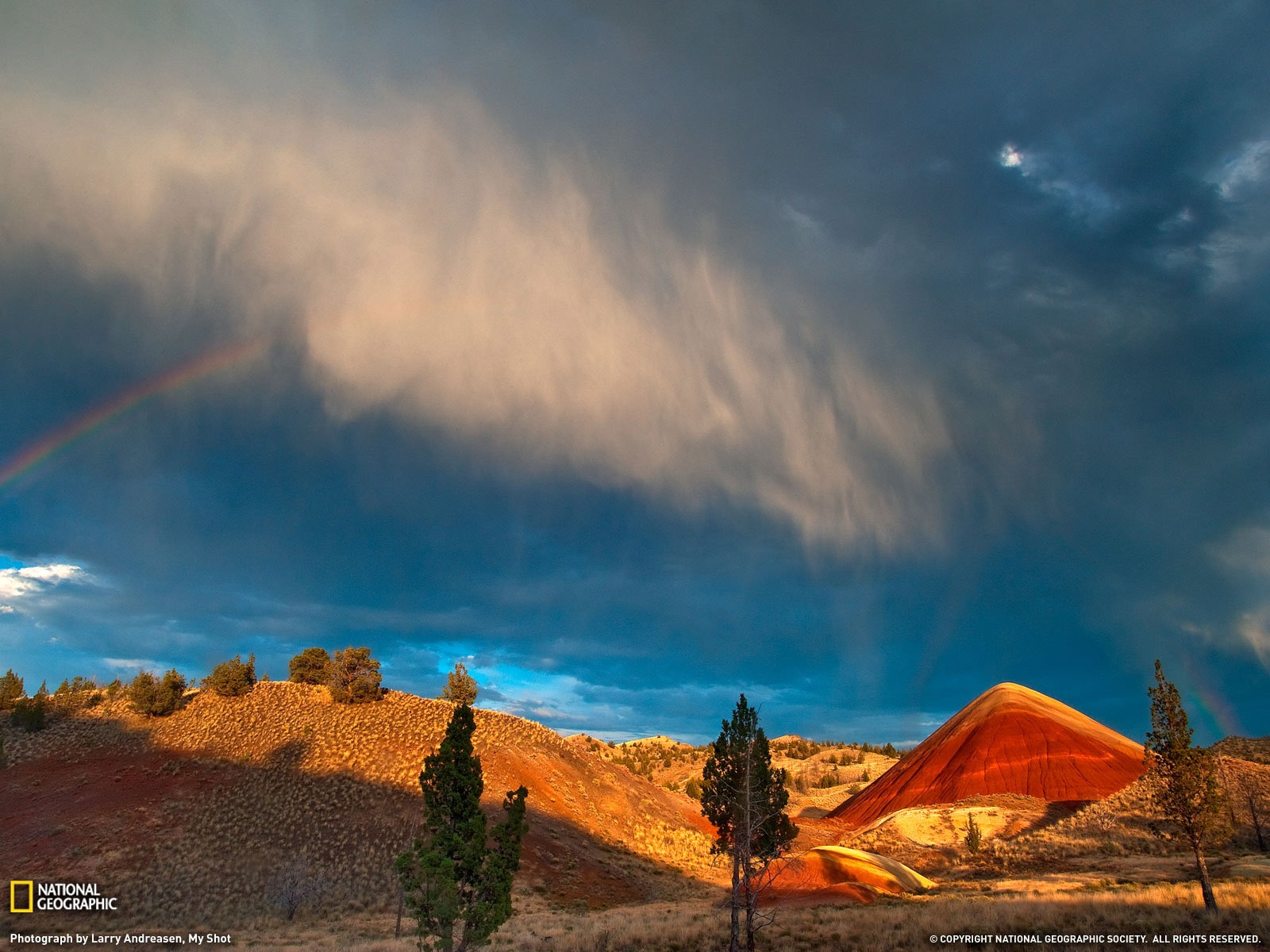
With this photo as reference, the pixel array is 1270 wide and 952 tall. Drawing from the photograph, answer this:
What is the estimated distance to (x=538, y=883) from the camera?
54.6 metres

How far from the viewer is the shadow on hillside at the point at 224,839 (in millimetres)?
47562

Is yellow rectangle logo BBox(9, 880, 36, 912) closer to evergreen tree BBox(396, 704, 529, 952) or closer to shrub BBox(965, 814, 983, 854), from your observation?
evergreen tree BBox(396, 704, 529, 952)

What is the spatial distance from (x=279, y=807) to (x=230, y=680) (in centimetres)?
2888

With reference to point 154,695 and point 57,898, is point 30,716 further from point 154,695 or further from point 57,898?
point 57,898

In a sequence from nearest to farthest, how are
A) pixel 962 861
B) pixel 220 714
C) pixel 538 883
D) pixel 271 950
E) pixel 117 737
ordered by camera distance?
pixel 271 950 → pixel 538 883 → pixel 962 861 → pixel 117 737 → pixel 220 714

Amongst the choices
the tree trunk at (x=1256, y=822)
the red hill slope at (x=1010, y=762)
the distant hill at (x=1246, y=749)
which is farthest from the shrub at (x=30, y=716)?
the distant hill at (x=1246, y=749)

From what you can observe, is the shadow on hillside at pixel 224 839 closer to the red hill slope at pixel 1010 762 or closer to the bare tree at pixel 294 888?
the bare tree at pixel 294 888

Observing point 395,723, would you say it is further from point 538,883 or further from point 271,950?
point 271,950

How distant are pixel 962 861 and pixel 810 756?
406 ft

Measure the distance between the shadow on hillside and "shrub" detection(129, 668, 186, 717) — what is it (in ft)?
10.1

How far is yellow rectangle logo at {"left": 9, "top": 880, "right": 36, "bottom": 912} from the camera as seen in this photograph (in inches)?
1672

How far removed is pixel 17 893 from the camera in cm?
4419

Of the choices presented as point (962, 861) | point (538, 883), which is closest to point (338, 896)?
point (538, 883)

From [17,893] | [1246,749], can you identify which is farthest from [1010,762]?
[17,893]
